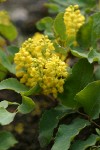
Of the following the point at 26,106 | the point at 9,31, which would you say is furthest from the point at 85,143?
the point at 9,31

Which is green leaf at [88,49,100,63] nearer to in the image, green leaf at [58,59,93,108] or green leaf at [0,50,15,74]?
green leaf at [58,59,93,108]

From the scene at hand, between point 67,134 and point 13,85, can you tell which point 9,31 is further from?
point 67,134

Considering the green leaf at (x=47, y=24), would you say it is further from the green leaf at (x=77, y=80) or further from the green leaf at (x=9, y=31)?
the green leaf at (x=77, y=80)

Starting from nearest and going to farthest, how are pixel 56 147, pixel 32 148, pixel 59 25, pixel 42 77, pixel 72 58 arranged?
pixel 56 147 → pixel 42 77 → pixel 59 25 → pixel 32 148 → pixel 72 58

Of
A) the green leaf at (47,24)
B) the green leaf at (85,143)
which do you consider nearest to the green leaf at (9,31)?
the green leaf at (47,24)

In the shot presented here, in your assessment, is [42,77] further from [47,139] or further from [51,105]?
[51,105]

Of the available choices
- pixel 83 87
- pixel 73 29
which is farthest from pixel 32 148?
pixel 73 29

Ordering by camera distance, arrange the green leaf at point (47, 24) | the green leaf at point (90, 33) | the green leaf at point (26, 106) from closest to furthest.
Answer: the green leaf at point (26, 106) < the green leaf at point (90, 33) < the green leaf at point (47, 24)
